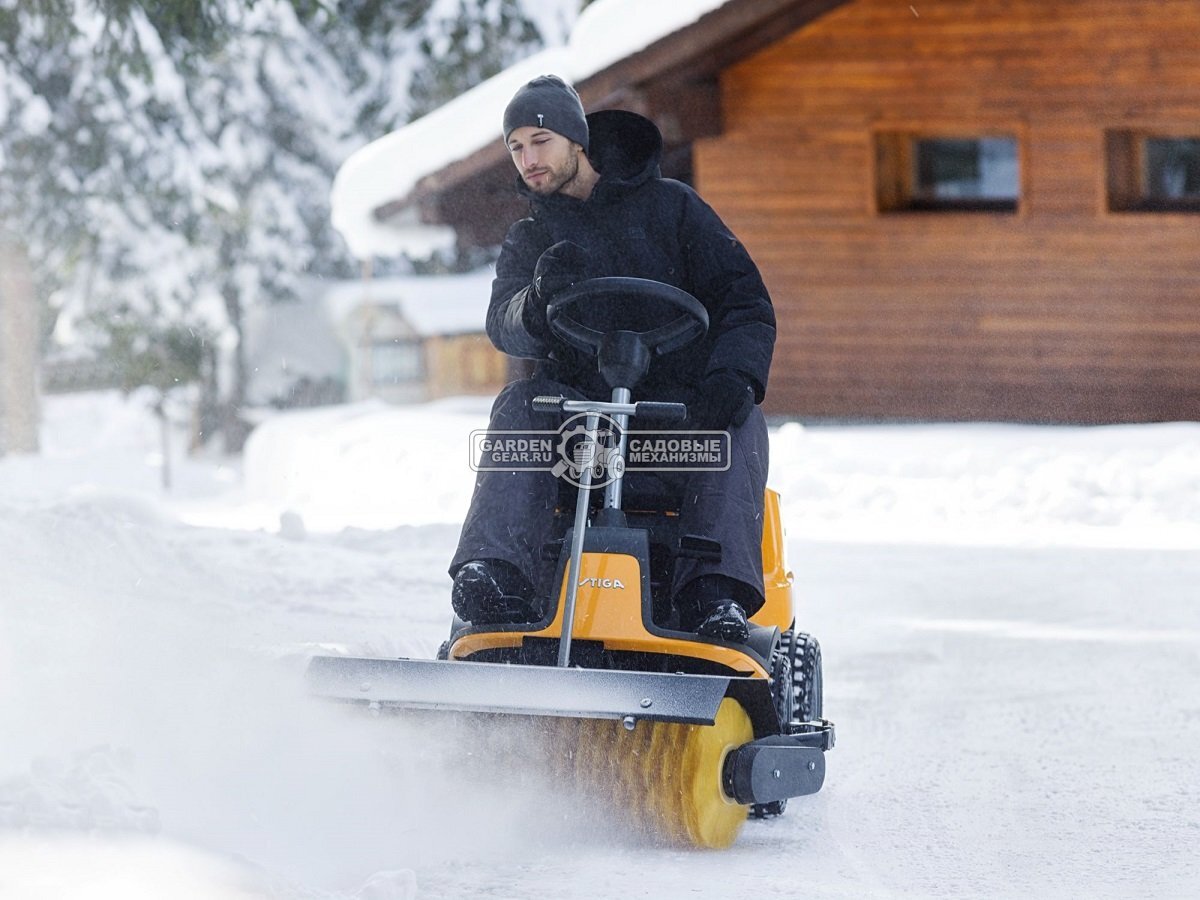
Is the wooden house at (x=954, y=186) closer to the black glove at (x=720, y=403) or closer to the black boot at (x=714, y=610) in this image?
the black glove at (x=720, y=403)

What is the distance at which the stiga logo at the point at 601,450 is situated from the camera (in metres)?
4.35

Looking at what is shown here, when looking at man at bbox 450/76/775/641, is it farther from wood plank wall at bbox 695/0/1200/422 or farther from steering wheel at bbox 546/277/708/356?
wood plank wall at bbox 695/0/1200/422

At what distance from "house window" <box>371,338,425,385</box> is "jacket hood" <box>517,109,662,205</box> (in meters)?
35.5

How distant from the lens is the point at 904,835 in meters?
4.33

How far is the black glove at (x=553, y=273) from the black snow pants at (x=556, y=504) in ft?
0.73

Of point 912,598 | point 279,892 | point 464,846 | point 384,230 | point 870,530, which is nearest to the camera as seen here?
point 279,892

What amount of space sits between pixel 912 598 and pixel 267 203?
28.0m

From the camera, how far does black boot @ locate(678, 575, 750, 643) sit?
410 centimetres

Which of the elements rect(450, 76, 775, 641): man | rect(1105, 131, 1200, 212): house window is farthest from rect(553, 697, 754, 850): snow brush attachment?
rect(1105, 131, 1200, 212): house window

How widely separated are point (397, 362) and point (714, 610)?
124 ft

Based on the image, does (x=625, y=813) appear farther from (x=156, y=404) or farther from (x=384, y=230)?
(x=156, y=404)

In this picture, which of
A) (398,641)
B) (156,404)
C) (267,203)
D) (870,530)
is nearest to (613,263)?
(398,641)

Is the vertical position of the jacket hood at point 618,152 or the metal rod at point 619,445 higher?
the jacket hood at point 618,152

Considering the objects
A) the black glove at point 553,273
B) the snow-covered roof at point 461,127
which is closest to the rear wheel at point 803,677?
the black glove at point 553,273
